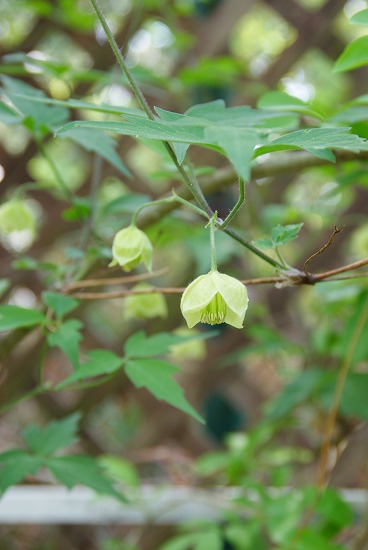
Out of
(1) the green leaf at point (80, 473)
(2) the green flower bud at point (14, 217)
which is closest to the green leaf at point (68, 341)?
(1) the green leaf at point (80, 473)

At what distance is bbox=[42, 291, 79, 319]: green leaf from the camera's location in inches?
21.9

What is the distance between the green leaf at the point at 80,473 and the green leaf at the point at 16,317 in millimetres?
158

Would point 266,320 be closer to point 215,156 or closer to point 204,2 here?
point 215,156

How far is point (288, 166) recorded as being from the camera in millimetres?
675

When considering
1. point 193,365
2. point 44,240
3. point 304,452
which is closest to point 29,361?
point 44,240

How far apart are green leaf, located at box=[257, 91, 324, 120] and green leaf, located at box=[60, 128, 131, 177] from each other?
0.13 metres

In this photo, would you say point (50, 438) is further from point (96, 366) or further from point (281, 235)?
point (281, 235)

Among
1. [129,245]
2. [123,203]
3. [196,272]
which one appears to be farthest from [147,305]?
[196,272]

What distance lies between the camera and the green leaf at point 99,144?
56cm

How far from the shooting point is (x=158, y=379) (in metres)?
0.54

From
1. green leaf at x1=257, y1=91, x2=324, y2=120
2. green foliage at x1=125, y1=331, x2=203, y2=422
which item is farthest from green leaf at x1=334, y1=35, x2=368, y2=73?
green foliage at x1=125, y1=331, x2=203, y2=422

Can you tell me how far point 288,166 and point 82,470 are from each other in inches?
14.8

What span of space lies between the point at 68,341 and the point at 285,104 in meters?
0.27

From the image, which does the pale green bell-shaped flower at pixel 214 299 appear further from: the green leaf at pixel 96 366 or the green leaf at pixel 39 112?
the green leaf at pixel 39 112
